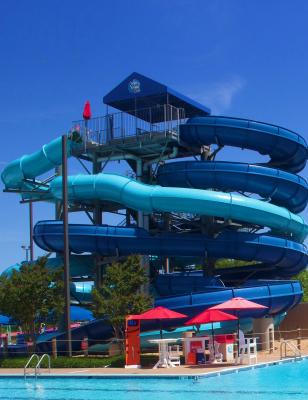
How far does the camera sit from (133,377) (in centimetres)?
2123

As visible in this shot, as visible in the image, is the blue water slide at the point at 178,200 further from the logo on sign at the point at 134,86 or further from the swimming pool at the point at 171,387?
the swimming pool at the point at 171,387

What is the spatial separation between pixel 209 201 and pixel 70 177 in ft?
25.4

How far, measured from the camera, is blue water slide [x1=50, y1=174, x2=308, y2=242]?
32.0 m

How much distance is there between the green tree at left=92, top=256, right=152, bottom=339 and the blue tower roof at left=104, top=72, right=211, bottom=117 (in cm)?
1221

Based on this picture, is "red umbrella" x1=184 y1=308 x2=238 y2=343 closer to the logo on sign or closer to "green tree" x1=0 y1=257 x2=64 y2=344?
"green tree" x1=0 y1=257 x2=64 y2=344

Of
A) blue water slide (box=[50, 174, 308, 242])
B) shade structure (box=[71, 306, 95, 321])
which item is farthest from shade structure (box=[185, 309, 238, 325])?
shade structure (box=[71, 306, 95, 321])

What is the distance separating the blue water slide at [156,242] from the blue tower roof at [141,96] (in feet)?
24.5

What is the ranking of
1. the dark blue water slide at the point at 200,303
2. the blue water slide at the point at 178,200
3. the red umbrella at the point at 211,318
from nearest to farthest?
the red umbrella at the point at 211,318 → the dark blue water slide at the point at 200,303 → the blue water slide at the point at 178,200

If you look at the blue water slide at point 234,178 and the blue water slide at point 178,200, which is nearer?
the blue water slide at point 178,200

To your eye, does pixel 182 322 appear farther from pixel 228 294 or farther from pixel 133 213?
pixel 133 213

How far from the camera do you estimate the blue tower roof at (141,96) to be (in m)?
36.6

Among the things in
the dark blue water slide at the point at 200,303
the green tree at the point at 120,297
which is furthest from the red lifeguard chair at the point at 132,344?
the dark blue water slide at the point at 200,303

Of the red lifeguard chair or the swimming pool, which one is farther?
the red lifeguard chair

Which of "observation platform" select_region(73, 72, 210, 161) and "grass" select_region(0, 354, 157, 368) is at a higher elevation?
"observation platform" select_region(73, 72, 210, 161)
